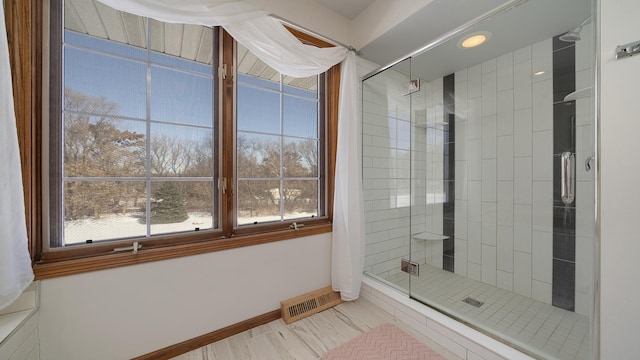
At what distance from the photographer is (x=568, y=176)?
1653mm

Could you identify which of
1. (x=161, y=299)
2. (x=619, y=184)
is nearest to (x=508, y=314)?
(x=619, y=184)

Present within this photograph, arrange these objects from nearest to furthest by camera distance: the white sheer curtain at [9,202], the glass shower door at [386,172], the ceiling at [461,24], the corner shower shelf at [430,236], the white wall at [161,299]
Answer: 1. the white sheer curtain at [9,202]
2. the white wall at [161,299]
3. the ceiling at [461,24]
4. the glass shower door at [386,172]
5. the corner shower shelf at [430,236]

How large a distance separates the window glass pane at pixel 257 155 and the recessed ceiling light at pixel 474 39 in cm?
167

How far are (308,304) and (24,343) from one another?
57.6 inches

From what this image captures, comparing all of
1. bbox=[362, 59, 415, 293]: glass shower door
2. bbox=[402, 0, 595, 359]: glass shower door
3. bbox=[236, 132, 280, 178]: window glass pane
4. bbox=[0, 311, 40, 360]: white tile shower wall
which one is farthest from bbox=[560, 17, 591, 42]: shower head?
bbox=[0, 311, 40, 360]: white tile shower wall

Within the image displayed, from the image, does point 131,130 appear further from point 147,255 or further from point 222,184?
point 147,255

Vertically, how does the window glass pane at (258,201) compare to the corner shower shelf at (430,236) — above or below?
above

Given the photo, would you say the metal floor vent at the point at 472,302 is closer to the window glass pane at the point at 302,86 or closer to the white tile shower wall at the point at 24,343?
the window glass pane at the point at 302,86

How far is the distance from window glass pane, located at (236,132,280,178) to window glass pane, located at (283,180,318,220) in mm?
175

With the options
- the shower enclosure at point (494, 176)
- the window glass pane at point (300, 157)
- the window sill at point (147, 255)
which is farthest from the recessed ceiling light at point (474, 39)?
the window sill at point (147, 255)

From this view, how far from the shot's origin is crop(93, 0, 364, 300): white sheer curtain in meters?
1.42

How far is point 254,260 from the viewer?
5.23 feet

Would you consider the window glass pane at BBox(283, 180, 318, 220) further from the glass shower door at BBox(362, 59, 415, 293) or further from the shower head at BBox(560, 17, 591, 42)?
the shower head at BBox(560, 17, 591, 42)

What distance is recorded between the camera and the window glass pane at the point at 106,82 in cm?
113
